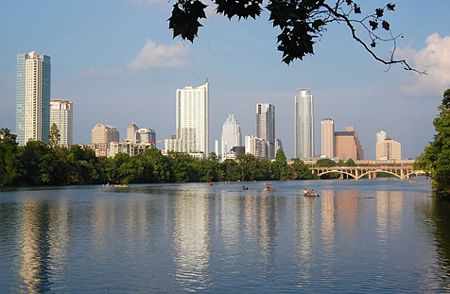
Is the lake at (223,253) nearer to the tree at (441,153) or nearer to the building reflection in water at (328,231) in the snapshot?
the building reflection in water at (328,231)

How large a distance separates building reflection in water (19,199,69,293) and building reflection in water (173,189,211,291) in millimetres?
4173

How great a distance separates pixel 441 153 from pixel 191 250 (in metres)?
30.7

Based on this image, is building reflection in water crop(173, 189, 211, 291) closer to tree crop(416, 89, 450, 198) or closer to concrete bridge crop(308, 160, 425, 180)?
tree crop(416, 89, 450, 198)

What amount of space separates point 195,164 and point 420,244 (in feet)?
386

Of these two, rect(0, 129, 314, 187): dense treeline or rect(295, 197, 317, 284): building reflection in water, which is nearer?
rect(295, 197, 317, 284): building reflection in water

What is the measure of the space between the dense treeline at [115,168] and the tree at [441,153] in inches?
2308

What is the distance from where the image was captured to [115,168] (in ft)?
383

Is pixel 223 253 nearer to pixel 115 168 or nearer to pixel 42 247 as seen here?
pixel 42 247

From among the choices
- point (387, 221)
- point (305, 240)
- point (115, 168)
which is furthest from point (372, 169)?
point (305, 240)

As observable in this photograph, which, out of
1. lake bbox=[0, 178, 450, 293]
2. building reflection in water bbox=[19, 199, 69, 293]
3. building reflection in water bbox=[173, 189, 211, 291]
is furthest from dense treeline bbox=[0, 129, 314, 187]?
building reflection in water bbox=[173, 189, 211, 291]

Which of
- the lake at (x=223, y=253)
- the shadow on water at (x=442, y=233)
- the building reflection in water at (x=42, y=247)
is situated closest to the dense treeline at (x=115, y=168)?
the building reflection in water at (x=42, y=247)

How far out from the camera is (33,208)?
47031 mm

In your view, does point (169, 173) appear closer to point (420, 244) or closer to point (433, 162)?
point (433, 162)

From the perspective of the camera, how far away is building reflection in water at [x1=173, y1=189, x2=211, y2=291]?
18.7 m
